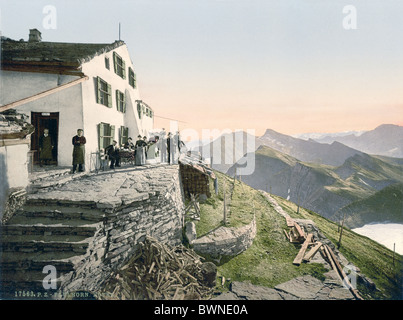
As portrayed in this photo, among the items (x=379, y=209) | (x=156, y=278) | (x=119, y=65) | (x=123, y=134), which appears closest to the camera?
(x=156, y=278)

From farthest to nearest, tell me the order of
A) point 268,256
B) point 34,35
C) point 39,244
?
point 34,35 → point 268,256 → point 39,244

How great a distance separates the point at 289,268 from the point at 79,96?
11899 mm

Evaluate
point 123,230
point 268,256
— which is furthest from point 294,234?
point 123,230

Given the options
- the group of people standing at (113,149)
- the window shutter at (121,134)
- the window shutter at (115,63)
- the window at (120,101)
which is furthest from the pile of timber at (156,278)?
the window shutter at (115,63)

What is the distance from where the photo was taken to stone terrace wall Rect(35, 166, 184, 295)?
4.22m

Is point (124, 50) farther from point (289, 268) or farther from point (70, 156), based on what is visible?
point (289, 268)

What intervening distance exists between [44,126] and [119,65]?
6.57 m

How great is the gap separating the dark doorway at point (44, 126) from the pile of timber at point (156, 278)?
6465mm

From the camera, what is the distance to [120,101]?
42.9 ft

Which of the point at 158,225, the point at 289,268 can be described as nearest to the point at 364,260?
the point at 289,268

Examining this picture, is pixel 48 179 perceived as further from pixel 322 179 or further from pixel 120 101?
pixel 322 179

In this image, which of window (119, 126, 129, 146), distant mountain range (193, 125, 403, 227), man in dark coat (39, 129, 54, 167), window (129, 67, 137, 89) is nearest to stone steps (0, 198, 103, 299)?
man in dark coat (39, 129, 54, 167)

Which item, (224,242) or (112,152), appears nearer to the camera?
(224,242)
